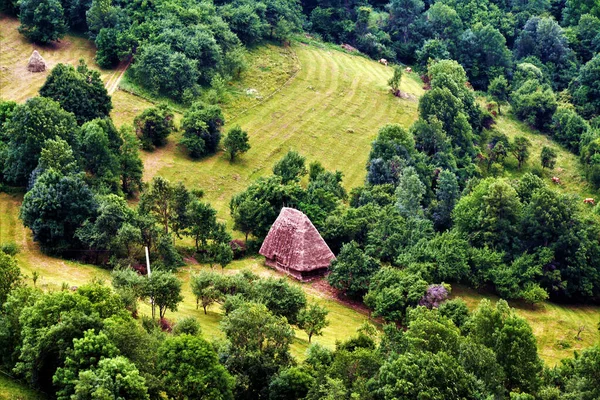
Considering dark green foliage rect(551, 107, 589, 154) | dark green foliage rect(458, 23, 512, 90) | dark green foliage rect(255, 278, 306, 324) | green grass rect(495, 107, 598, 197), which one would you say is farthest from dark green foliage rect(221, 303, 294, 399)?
dark green foliage rect(458, 23, 512, 90)

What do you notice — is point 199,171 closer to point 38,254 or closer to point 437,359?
point 38,254

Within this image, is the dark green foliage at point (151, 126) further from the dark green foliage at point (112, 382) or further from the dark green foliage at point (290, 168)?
the dark green foliage at point (112, 382)

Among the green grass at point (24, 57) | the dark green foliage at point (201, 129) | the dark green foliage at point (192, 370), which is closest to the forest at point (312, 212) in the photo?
the dark green foliage at point (192, 370)

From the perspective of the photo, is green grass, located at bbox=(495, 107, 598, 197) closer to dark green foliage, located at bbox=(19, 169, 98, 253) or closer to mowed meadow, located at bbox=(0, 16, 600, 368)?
mowed meadow, located at bbox=(0, 16, 600, 368)

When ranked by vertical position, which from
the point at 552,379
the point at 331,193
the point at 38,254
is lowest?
the point at 38,254

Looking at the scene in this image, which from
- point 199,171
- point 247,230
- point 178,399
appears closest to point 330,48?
point 199,171

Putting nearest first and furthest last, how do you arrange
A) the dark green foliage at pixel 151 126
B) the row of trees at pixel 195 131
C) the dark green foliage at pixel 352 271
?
1. the dark green foliage at pixel 352 271
2. the dark green foliage at pixel 151 126
3. the row of trees at pixel 195 131
